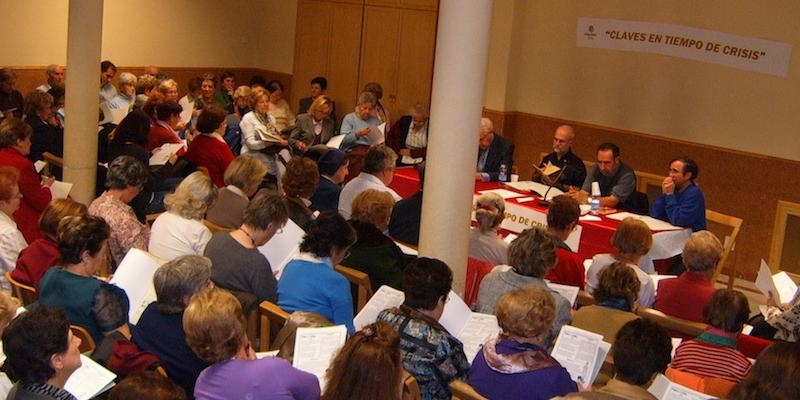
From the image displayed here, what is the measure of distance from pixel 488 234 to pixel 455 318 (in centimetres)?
167

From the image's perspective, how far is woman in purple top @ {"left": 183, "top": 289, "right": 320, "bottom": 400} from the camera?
11.8 feet

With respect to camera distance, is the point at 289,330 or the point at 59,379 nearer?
the point at 59,379

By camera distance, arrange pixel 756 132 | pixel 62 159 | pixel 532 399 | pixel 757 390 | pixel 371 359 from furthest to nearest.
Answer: pixel 756 132, pixel 62 159, pixel 532 399, pixel 757 390, pixel 371 359

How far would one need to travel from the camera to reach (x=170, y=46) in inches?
541

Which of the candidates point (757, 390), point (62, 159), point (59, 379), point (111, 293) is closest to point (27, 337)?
point (59, 379)

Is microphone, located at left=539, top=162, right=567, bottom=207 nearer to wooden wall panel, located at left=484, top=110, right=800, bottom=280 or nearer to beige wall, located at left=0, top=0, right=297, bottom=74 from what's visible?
wooden wall panel, located at left=484, top=110, right=800, bottom=280

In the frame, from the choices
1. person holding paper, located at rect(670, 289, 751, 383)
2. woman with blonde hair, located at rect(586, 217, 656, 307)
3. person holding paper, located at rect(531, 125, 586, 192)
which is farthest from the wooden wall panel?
person holding paper, located at rect(670, 289, 751, 383)

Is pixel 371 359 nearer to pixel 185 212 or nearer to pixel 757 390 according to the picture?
pixel 757 390

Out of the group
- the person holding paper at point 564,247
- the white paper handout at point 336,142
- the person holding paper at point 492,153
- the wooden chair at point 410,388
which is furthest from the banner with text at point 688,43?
the wooden chair at point 410,388

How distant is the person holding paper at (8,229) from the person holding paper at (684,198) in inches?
183

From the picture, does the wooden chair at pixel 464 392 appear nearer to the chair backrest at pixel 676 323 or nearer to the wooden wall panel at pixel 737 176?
the chair backrest at pixel 676 323

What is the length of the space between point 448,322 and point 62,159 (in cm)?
477

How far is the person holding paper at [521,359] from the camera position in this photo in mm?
3889

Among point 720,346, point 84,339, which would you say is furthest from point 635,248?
point 84,339
